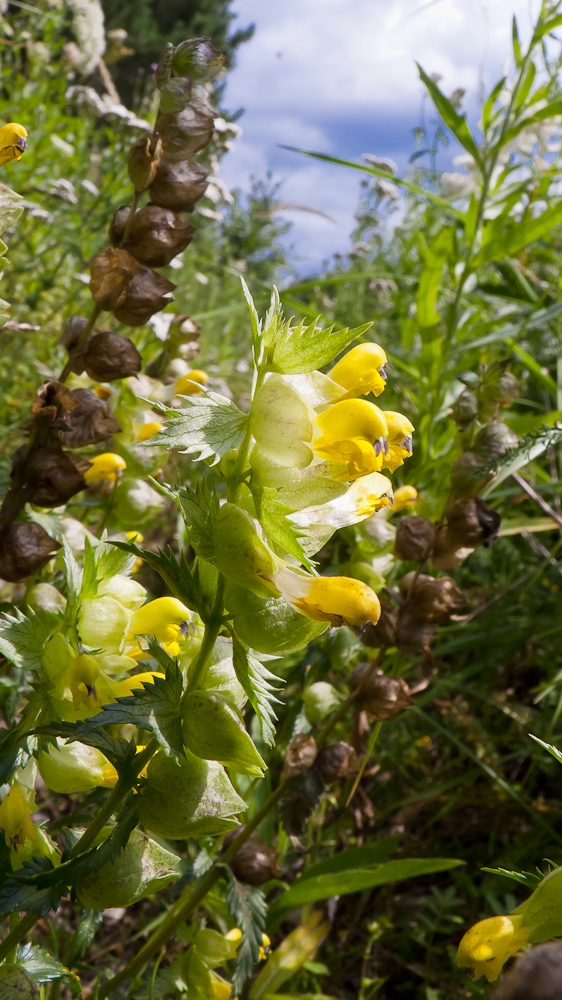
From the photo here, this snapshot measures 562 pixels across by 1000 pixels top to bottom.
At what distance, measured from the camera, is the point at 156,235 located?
83 centimetres

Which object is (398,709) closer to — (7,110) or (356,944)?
(356,944)

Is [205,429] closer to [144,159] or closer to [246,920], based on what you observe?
[144,159]

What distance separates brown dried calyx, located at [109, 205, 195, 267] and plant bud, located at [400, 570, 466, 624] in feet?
1.96

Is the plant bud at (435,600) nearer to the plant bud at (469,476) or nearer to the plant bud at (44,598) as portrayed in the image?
the plant bud at (469,476)

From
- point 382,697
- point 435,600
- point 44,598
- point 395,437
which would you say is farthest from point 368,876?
point 395,437

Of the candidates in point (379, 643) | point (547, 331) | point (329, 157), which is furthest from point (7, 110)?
point (379, 643)

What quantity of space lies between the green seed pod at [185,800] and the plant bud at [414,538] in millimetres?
527

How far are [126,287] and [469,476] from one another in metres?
0.53

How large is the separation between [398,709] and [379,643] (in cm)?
11

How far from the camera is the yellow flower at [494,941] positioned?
54 cm

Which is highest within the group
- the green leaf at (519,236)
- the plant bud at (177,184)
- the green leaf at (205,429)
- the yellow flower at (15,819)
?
the green leaf at (519,236)

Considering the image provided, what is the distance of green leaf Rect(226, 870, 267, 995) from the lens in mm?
876

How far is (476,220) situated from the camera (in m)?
1.54

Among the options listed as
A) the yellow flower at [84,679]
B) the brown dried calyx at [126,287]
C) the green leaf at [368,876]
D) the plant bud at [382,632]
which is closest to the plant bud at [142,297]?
the brown dried calyx at [126,287]
